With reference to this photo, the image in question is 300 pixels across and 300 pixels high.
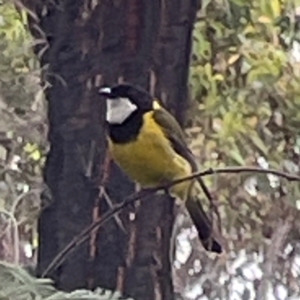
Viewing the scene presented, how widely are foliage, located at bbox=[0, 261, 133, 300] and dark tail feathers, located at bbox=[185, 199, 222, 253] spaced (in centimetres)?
72

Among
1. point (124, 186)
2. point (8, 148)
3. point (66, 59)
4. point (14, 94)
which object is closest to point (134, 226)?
point (124, 186)

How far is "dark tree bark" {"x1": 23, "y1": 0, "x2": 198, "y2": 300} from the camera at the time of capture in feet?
9.01

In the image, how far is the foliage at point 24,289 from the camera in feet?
6.07

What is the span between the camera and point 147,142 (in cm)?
276

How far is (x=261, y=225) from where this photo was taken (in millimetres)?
4012

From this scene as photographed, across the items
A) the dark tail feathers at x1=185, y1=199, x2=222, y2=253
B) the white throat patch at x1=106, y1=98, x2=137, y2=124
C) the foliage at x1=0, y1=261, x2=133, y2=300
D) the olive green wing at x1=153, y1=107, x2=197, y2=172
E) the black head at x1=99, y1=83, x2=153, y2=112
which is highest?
the black head at x1=99, y1=83, x2=153, y2=112

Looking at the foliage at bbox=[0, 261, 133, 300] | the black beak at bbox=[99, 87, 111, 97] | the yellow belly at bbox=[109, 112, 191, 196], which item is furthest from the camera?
the yellow belly at bbox=[109, 112, 191, 196]

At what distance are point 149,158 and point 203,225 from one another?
225mm

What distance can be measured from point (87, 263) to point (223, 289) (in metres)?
1.51

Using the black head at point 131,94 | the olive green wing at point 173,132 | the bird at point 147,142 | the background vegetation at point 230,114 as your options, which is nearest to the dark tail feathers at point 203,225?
the bird at point 147,142

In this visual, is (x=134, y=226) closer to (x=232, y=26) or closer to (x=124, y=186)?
(x=124, y=186)

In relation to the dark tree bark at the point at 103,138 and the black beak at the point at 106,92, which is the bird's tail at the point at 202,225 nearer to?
the dark tree bark at the point at 103,138

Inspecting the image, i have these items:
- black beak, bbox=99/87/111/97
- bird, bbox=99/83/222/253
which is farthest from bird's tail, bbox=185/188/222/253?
black beak, bbox=99/87/111/97

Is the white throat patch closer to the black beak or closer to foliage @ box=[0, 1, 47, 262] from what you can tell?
the black beak
